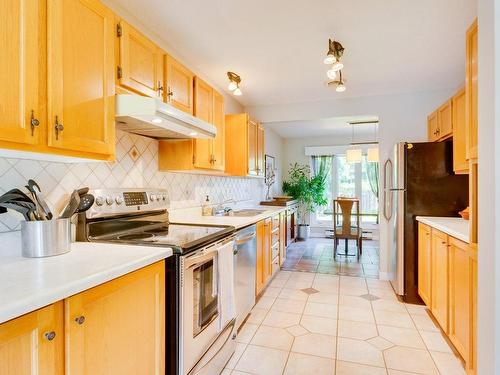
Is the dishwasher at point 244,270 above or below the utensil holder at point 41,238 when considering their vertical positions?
below

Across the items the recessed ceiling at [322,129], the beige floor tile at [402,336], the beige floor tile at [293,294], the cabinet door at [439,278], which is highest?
A: the recessed ceiling at [322,129]

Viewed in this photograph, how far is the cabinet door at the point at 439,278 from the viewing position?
7.25ft

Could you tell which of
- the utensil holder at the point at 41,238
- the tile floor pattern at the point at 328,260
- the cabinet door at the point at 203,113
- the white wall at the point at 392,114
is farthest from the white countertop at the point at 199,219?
the white wall at the point at 392,114

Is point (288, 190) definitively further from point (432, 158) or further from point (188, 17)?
point (188, 17)

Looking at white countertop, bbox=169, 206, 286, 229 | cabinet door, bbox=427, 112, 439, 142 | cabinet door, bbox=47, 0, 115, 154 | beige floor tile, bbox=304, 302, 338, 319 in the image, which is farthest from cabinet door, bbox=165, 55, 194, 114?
cabinet door, bbox=427, 112, 439, 142

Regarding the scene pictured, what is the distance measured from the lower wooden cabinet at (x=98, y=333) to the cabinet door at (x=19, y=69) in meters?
0.64

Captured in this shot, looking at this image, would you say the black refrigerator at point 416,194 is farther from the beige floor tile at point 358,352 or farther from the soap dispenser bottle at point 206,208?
the soap dispenser bottle at point 206,208

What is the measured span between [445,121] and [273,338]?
274 cm

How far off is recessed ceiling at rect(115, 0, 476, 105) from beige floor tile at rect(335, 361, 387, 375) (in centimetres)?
245

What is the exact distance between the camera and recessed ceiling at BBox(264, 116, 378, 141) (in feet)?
18.1

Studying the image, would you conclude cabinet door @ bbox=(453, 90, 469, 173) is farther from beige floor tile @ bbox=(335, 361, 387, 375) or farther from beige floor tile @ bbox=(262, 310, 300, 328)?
beige floor tile @ bbox=(262, 310, 300, 328)

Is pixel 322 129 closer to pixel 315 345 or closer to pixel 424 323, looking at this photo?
pixel 424 323

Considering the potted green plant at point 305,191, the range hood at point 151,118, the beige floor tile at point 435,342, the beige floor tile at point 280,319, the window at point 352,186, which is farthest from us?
the window at point 352,186

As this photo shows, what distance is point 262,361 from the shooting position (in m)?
2.00
